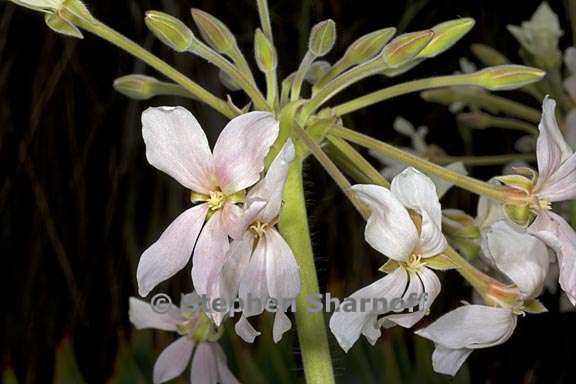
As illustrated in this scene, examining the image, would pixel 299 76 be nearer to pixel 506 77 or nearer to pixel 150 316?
pixel 506 77

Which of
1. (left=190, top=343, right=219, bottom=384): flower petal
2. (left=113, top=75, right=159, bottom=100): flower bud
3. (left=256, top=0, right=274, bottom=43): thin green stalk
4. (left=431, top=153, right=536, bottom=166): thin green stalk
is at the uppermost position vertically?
(left=256, top=0, right=274, bottom=43): thin green stalk

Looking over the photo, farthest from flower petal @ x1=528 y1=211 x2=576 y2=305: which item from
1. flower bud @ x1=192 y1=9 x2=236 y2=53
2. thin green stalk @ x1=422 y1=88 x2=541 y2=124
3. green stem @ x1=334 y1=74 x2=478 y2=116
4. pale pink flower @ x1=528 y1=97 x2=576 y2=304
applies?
thin green stalk @ x1=422 y1=88 x2=541 y2=124

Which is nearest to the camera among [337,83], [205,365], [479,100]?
[337,83]

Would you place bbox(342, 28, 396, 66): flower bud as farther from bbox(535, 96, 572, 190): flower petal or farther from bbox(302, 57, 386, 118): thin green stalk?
bbox(535, 96, 572, 190): flower petal

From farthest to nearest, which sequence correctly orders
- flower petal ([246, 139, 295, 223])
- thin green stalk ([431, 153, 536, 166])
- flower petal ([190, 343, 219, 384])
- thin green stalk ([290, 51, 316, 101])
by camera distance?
1. thin green stalk ([431, 153, 536, 166])
2. flower petal ([190, 343, 219, 384])
3. thin green stalk ([290, 51, 316, 101])
4. flower petal ([246, 139, 295, 223])

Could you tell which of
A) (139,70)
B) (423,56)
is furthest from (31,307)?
(423,56)

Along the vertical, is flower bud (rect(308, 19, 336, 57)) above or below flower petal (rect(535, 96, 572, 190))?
above

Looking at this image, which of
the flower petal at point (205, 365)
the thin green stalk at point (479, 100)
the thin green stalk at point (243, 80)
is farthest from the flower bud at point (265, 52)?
the thin green stalk at point (479, 100)

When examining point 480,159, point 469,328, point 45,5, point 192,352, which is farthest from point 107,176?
point 469,328
